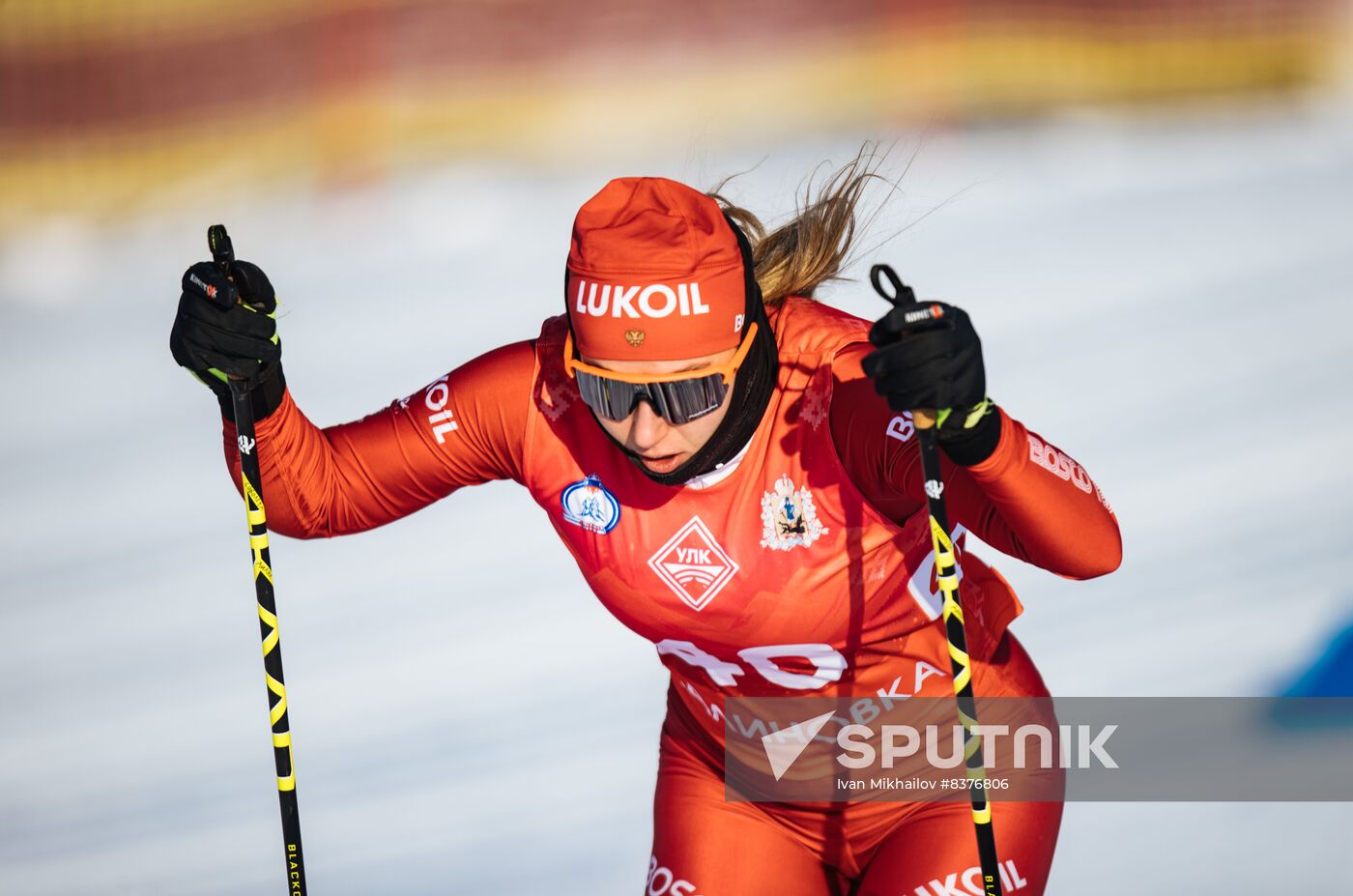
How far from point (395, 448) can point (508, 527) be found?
2244 millimetres

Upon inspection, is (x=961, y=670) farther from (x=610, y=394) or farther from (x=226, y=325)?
(x=226, y=325)

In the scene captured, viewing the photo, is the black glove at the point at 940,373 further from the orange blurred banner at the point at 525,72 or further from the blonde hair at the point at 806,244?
the orange blurred banner at the point at 525,72

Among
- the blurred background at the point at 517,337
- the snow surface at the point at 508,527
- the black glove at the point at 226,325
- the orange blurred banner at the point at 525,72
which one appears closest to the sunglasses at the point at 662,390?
the black glove at the point at 226,325

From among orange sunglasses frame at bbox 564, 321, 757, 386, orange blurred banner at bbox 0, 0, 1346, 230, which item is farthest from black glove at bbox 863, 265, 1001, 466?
orange blurred banner at bbox 0, 0, 1346, 230

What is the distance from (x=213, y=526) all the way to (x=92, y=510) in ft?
1.38

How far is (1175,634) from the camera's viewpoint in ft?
13.9

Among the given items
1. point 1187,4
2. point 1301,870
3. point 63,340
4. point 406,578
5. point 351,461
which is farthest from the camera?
point 1187,4

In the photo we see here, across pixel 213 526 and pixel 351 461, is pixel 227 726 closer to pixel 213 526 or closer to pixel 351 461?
pixel 213 526

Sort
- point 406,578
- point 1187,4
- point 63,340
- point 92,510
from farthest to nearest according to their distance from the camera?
1. point 1187,4
2. point 63,340
3. point 92,510
4. point 406,578

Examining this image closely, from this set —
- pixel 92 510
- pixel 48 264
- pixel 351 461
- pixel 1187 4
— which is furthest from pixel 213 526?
pixel 1187 4

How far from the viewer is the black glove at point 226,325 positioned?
7.45 ft

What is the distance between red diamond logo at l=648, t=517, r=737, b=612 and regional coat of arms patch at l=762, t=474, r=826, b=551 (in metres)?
0.07

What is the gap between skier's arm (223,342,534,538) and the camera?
2455 mm

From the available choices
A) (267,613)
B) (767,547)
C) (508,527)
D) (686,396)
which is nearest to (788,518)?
(767,547)
